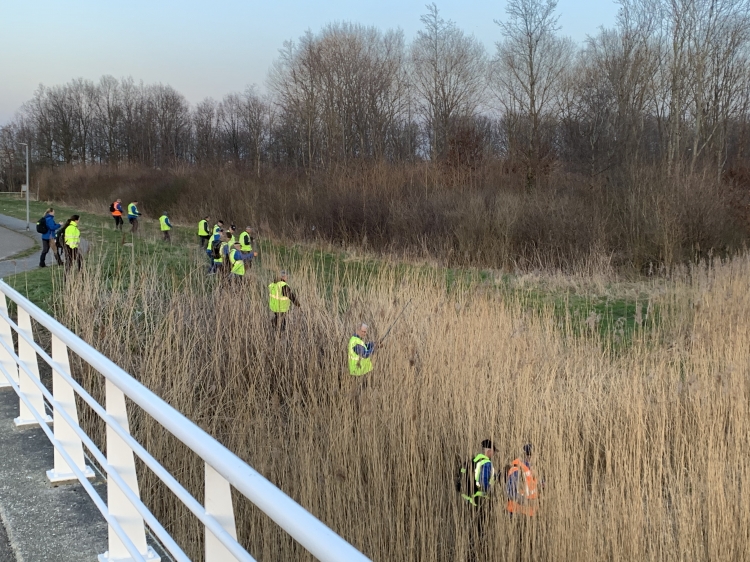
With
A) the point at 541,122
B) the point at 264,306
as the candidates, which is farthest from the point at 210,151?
the point at 264,306

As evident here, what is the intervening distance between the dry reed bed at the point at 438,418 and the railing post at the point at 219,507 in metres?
2.26

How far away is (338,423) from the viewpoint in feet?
15.0

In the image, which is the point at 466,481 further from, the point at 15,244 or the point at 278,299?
the point at 15,244

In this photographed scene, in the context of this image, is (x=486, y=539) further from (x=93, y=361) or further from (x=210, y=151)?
(x=210, y=151)

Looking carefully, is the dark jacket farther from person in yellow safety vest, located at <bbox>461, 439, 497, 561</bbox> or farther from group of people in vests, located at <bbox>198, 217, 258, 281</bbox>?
person in yellow safety vest, located at <bbox>461, 439, 497, 561</bbox>

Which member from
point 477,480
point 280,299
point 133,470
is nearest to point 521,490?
point 477,480

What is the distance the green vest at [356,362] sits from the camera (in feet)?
17.5

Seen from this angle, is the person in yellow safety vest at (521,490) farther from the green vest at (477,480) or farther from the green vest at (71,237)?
the green vest at (71,237)

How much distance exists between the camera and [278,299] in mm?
7043

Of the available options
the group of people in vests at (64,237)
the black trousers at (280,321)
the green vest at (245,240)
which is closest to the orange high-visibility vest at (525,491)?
the black trousers at (280,321)

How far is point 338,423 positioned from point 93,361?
2527 millimetres

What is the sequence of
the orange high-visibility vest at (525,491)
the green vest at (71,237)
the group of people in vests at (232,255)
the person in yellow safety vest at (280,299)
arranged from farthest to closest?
1. the green vest at (71,237)
2. the group of people in vests at (232,255)
3. the person in yellow safety vest at (280,299)
4. the orange high-visibility vest at (525,491)

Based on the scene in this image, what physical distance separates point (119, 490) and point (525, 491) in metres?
2.21

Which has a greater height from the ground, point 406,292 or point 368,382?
point 406,292
